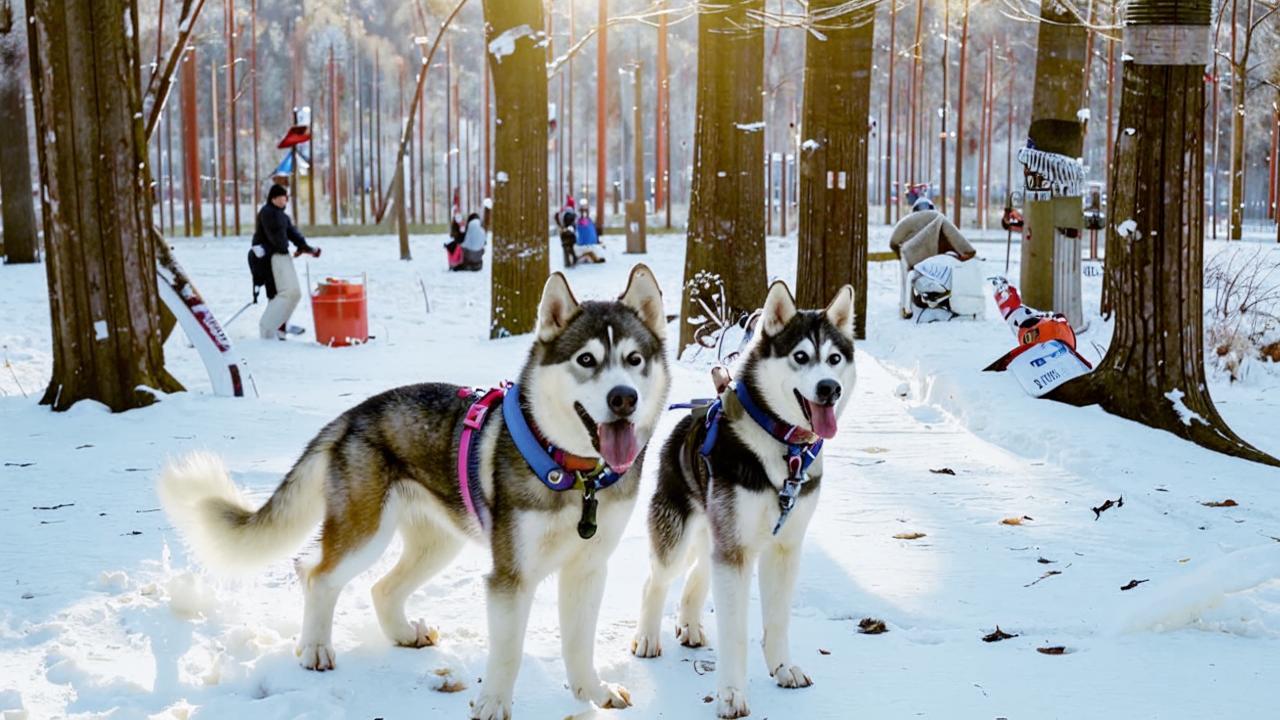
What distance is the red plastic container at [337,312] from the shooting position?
1366 cm

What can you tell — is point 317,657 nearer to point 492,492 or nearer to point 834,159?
point 492,492

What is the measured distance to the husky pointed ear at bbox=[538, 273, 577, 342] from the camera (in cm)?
358

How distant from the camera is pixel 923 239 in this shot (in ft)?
46.2

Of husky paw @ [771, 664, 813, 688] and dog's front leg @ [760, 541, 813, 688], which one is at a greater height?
dog's front leg @ [760, 541, 813, 688]

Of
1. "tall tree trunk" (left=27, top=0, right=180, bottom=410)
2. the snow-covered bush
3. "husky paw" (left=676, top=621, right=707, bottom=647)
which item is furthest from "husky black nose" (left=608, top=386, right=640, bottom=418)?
the snow-covered bush

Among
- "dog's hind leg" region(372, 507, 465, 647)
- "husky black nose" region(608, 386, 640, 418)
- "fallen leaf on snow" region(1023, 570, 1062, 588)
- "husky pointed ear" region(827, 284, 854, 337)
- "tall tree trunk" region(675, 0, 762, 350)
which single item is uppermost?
"tall tree trunk" region(675, 0, 762, 350)

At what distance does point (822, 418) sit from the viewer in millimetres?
3809

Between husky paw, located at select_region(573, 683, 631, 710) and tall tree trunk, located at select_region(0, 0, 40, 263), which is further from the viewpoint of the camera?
tall tree trunk, located at select_region(0, 0, 40, 263)

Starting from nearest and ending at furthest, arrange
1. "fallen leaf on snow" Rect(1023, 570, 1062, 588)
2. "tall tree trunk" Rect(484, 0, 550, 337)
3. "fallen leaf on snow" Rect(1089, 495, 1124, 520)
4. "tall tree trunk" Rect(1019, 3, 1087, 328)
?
"fallen leaf on snow" Rect(1023, 570, 1062, 588) < "fallen leaf on snow" Rect(1089, 495, 1124, 520) < "tall tree trunk" Rect(1019, 3, 1087, 328) < "tall tree trunk" Rect(484, 0, 550, 337)

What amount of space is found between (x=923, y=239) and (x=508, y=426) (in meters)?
11.2

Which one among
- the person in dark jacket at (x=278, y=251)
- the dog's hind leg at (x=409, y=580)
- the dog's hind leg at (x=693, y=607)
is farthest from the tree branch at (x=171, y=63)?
the dog's hind leg at (x=693, y=607)

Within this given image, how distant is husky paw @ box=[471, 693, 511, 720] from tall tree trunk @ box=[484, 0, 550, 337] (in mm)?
8697

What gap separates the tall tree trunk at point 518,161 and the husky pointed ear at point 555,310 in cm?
859

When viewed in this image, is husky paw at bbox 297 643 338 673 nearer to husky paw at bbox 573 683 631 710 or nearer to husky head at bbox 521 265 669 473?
husky paw at bbox 573 683 631 710
